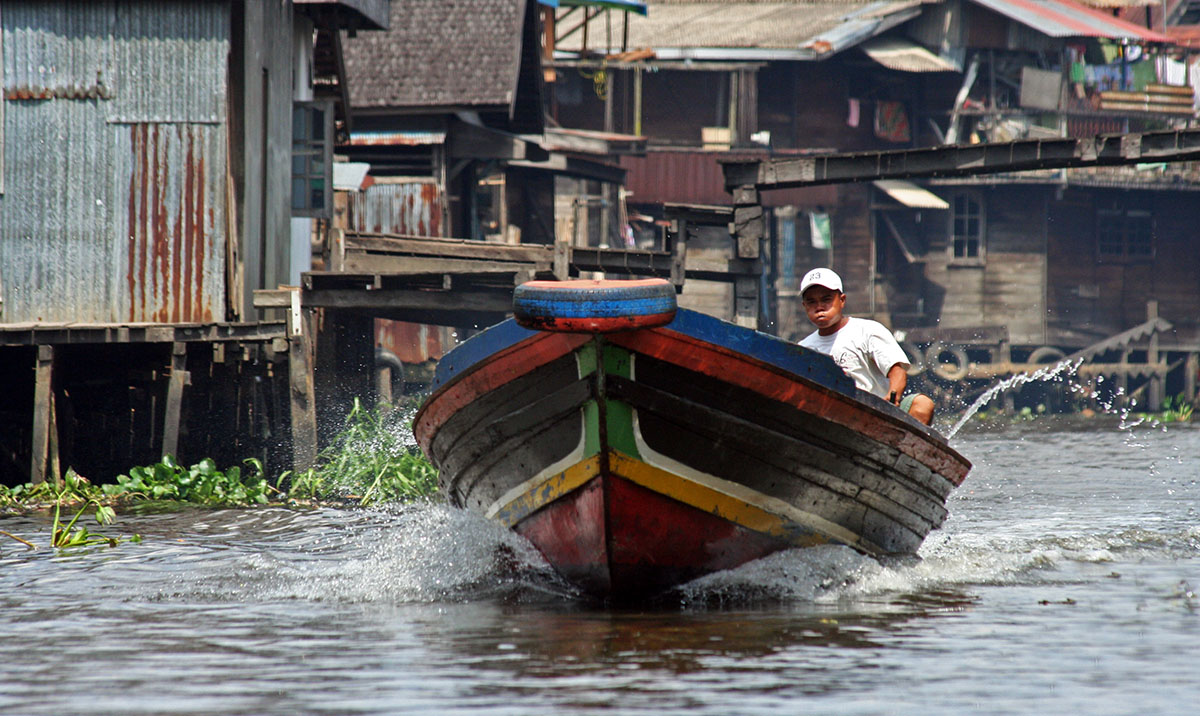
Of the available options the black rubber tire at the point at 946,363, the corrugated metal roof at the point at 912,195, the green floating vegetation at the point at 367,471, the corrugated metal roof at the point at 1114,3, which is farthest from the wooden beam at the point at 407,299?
A: the corrugated metal roof at the point at 1114,3

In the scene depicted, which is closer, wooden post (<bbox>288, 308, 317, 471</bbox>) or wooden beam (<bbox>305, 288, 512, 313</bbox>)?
wooden post (<bbox>288, 308, 317, 471</bbox>)

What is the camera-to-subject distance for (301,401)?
1365 centimetres

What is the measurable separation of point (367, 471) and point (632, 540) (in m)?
6.61

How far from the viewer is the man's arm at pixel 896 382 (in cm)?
827

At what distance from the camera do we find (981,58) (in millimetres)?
29984

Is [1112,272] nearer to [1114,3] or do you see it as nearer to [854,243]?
[854,243]

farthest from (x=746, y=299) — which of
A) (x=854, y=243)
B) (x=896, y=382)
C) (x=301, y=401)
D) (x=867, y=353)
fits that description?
(x=854, y=243)

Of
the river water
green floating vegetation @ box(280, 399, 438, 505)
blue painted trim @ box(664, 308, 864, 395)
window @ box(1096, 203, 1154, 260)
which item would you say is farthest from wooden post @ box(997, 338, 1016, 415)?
blue painted trim @ box(664, 308, 864, 395)

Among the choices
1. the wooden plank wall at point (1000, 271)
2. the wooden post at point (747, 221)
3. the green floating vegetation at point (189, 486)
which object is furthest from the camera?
the wooden plank wall at point (1000, 271)

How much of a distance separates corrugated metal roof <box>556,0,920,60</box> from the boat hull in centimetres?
1934

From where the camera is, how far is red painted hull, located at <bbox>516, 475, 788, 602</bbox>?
7.53 meters

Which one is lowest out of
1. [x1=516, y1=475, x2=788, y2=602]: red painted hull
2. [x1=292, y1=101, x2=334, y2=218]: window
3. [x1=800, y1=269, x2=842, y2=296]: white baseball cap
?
[x1=516, y1=475, x2=788, y2=602]: red painted hull

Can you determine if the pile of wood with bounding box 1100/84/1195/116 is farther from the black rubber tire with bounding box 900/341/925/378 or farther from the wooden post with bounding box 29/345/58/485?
the wooden post with bounding box 29/345/58/485

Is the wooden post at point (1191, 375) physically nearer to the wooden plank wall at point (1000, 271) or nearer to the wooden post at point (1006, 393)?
the wooden plank wall at point (1000, 271)
